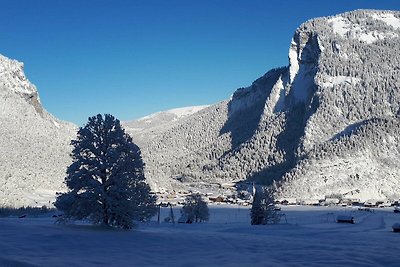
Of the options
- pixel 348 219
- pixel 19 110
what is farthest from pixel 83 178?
pixel 19 110

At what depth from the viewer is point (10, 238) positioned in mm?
18859

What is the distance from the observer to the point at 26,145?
108938mm

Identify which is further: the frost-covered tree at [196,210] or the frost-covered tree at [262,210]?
the frost-covered tree at [196,210]

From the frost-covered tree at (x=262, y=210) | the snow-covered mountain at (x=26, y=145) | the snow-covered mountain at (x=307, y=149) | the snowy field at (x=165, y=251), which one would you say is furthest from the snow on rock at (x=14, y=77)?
the snowy field at (x=165, y=251)

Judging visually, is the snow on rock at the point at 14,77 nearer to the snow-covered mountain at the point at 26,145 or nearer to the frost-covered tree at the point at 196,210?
the snow-covered mountain at the point at 26,145

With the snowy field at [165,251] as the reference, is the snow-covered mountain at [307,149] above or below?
above

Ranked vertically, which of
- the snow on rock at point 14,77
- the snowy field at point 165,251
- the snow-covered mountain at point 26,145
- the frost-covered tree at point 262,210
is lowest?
the snowy field at point 165,251

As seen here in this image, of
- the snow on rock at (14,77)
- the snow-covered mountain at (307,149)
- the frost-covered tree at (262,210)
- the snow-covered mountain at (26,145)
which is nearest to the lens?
the frost-covered tree at (262,210)

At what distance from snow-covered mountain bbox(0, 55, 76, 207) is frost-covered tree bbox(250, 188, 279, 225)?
4597cm

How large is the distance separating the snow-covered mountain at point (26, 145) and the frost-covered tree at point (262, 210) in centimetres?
4597

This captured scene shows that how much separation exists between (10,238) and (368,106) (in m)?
182

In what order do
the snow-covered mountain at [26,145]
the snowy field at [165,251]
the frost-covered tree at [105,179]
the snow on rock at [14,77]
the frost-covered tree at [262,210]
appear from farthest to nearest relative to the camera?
1. the snow on rock at [14,77]
2. the snow-covered mountain at [26,145]
3. the frost-covered tree at [262,210]
4. the frost-covered tree at [105,179]
5. the snowy field at [165,251]

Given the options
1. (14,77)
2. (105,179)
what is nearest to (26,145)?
(14,77)

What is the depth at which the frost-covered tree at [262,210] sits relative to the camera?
2104 inches
